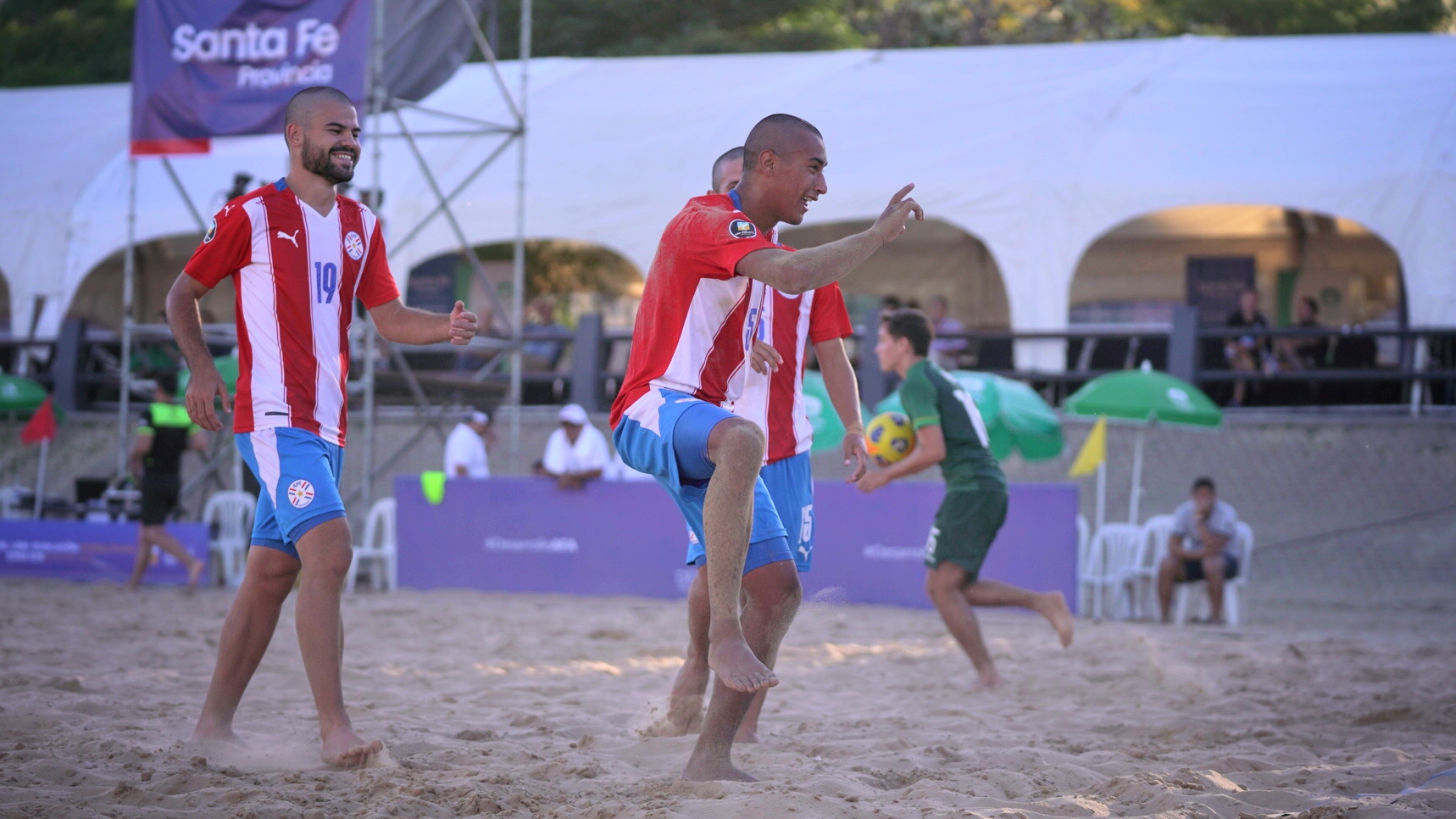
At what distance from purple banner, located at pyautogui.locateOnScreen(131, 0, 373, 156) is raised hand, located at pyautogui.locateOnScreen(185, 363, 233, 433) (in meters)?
7.35

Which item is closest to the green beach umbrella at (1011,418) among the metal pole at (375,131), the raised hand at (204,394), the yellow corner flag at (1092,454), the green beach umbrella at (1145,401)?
the yellow corner flag at (1092,454)

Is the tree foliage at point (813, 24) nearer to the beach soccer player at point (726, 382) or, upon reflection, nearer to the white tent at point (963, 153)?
the white tent at point (963, 153)

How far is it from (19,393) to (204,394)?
38.9ft

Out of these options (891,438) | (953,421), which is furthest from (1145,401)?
(953,421)

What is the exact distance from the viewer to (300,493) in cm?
385

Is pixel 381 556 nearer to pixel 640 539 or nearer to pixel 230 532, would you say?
pixel 230 532

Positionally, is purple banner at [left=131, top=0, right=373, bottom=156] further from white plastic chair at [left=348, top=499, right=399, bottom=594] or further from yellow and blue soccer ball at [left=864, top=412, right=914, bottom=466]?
yellow and blue soccer ball at [left=864, top=412, right=914, bottom=466]

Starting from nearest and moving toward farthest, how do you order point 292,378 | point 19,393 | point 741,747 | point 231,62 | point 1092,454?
point 292,378, point 741,747, point 1092,454, point 231,62, point 19,393

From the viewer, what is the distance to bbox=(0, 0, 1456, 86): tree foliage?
94.3 ft

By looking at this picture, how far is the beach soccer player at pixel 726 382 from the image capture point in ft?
10.5

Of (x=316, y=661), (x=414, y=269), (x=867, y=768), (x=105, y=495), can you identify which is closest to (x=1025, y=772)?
(x=867, y=768)

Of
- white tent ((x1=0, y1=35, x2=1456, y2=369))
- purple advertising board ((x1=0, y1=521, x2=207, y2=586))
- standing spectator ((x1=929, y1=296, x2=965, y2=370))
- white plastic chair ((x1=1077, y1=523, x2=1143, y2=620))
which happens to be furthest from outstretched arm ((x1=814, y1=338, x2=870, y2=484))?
white tent ((x1=0, y1=35, x2=1456, y2=369))

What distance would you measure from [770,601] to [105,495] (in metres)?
10.7

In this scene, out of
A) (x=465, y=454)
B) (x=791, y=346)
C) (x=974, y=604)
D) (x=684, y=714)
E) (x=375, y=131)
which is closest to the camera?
(x=684, y=714)
